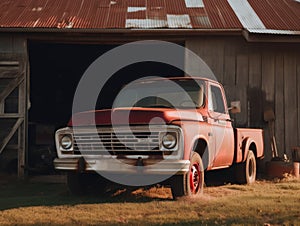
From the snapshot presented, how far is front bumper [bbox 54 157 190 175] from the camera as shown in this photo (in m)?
5.69

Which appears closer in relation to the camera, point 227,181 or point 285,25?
point 227,181

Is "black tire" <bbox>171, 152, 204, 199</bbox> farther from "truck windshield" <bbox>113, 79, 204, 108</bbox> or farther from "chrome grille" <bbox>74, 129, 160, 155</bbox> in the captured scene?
"truck windshield" <bbox>113, 79, 204, 108</bbox>

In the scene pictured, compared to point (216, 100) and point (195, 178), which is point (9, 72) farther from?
point (195, 178)

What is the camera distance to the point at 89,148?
20.6 ft

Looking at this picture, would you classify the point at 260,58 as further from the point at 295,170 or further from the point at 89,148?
the point at 89,148

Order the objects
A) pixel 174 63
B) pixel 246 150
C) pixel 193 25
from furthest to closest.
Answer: pixel 174 63 → pixel 193 25 → pixel 246 150

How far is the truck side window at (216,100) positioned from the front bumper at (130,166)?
179 centimetres

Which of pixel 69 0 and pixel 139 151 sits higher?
pixel 69 0

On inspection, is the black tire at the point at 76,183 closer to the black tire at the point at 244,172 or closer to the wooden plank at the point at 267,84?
the black tire at the point at 244,172

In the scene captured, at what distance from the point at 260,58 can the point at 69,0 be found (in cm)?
573

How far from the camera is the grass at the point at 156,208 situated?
519cm

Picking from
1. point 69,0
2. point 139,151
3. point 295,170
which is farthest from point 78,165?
point 69,0

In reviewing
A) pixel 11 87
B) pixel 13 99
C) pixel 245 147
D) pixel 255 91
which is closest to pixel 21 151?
pixel 13 99

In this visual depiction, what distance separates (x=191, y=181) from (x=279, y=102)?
5.44 meters
